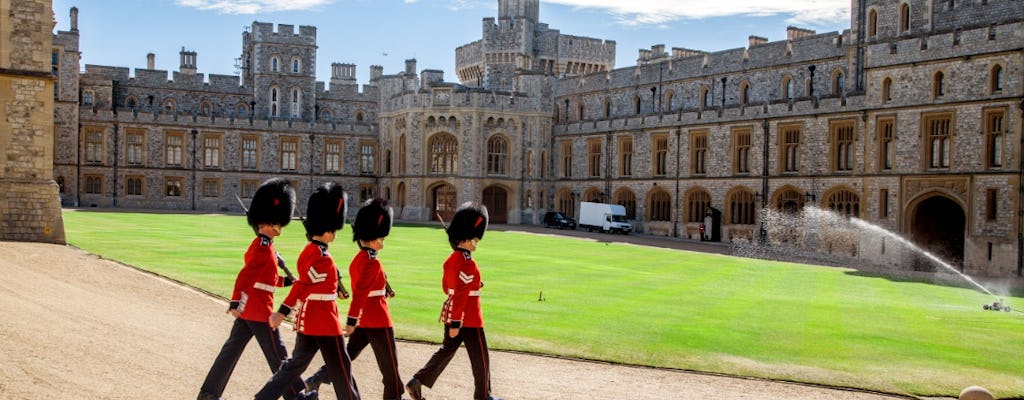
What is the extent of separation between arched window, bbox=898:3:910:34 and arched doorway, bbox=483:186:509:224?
23.1 meters

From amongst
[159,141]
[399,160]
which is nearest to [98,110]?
[159,141]

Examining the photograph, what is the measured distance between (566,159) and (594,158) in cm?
254

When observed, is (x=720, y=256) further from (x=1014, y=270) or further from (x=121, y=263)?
(x=121, y=263)

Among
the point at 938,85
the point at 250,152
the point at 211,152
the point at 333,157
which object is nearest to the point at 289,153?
the point at 250,152

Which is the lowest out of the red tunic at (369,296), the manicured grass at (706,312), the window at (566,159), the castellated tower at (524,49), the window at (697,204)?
the manicured grass at (706,312)

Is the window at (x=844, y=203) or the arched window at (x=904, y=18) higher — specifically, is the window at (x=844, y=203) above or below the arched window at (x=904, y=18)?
below

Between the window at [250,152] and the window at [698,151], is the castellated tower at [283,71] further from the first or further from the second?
the window at [698,151]

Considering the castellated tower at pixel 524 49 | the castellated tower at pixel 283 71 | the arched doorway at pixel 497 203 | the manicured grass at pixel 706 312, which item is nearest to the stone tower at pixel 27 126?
the manicured grass at pixel 706 312

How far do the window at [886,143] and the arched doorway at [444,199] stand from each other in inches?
939

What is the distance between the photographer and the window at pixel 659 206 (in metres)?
45.2

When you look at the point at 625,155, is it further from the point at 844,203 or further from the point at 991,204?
the point at 991,204

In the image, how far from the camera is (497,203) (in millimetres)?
51719

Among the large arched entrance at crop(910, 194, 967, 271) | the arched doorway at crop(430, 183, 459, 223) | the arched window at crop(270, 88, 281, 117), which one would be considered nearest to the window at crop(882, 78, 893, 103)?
the large arched entrance at crop(910, 194, 967, 271)

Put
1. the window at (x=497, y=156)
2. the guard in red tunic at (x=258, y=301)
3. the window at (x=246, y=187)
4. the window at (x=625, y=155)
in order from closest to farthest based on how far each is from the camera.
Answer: the guard in red tunic at (x=258, y=301) → the window at (x=625, y=155) → the window at (x=497, y=156) → the window at (x=246, y=187)
